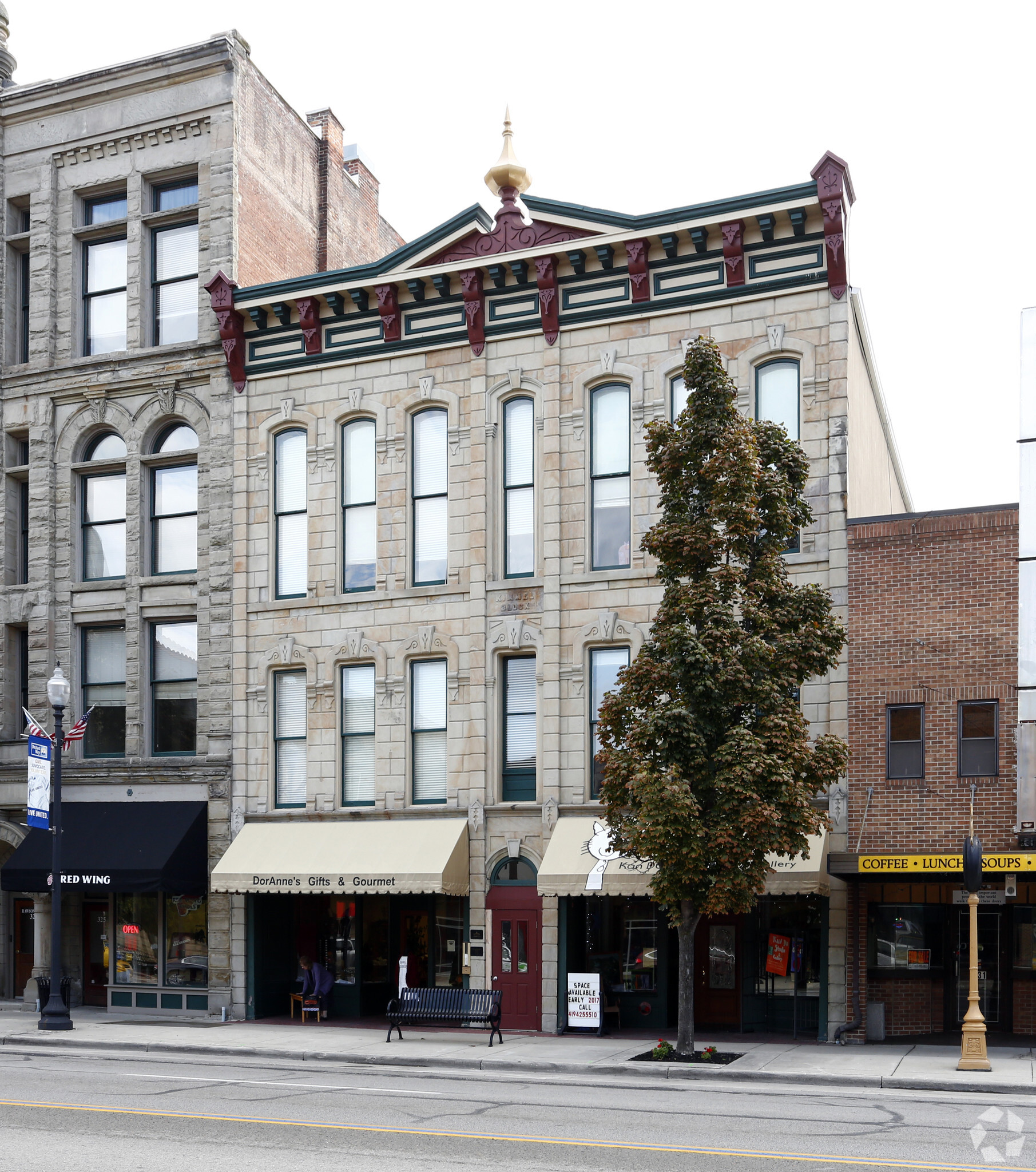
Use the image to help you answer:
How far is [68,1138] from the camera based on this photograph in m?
13.5

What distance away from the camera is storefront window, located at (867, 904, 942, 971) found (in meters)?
22.5

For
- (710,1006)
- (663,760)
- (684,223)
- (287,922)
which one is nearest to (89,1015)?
(287,922)

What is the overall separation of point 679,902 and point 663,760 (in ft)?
7.12

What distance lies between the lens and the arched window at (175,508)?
28.1 metres

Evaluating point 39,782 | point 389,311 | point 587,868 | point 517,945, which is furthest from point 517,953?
point 389,311

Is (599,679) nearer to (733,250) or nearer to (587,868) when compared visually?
(587,868)

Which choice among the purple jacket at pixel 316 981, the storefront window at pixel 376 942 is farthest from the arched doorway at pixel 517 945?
the purple jacket at pixel 316 981

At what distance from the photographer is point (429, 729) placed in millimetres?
25469

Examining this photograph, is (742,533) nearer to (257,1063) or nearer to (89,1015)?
(257,1063)

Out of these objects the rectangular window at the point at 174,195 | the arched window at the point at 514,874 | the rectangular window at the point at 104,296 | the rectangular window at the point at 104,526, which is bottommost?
the arched window at the point at 514,874

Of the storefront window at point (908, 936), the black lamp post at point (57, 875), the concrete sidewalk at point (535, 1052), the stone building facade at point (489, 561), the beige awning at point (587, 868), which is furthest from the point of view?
the black lamp post at point (57, 875)

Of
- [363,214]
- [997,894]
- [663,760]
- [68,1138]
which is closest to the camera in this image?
[68,1138]

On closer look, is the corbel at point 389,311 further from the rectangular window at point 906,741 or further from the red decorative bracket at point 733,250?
the rectangular window at point 906,741

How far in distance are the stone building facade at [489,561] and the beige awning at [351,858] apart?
0.18 ft
